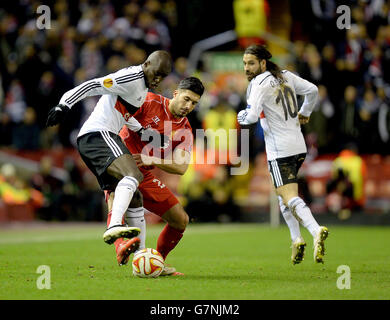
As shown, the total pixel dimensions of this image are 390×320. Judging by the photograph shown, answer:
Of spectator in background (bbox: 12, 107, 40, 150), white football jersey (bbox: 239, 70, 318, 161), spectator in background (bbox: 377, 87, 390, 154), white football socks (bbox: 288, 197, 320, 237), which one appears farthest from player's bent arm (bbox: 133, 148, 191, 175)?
spectator in background (bbox: 12, 107, 40, 150)

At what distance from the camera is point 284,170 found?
8.44 m

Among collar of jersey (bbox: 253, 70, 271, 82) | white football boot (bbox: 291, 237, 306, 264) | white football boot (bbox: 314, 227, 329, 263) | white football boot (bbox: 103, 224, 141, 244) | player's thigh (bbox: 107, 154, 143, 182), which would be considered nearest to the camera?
white football boot (bbox: 103, 224, 141, 244)

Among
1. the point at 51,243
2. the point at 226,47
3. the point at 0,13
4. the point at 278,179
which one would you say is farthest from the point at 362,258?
the point at 0,13

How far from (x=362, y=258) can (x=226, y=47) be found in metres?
13.6

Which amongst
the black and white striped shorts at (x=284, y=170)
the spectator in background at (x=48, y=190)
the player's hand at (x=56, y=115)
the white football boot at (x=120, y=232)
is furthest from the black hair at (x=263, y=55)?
the spectator in background at (x=48, y=190)

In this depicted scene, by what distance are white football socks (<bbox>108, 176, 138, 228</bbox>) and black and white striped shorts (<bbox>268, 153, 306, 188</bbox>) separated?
2.00m

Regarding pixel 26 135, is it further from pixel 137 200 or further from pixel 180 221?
pixel 137 200

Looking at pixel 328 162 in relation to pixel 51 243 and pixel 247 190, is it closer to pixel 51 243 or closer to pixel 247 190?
pixel 247 190

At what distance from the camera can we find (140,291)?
6273 millimetres

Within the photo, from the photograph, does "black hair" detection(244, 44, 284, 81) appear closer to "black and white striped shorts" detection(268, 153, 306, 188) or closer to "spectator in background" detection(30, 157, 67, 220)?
"black and white striped shorts" detection(268, 153, 306, 188)

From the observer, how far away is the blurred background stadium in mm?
16938

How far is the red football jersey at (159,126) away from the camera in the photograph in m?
7.96

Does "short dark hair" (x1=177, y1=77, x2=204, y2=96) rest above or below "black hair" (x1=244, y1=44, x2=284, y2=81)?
below

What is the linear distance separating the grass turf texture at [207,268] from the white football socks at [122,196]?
62 centimetres
